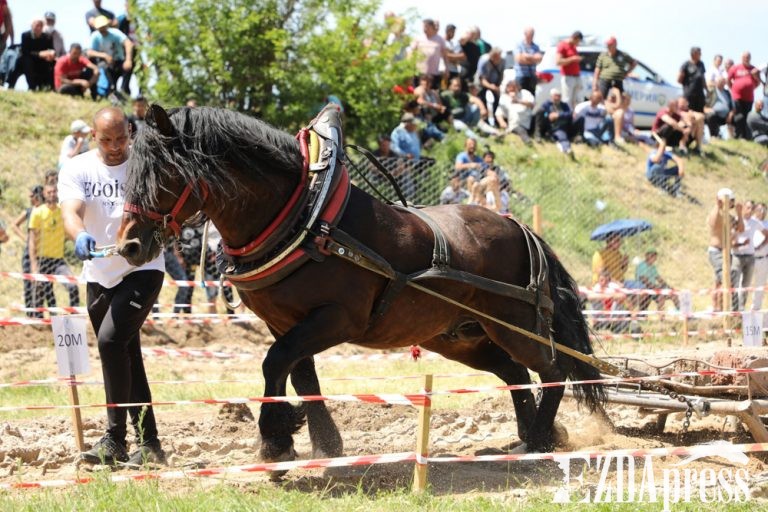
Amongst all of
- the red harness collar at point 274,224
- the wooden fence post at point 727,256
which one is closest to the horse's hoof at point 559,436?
the red harness collar at point 274,224

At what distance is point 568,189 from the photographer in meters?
16.1

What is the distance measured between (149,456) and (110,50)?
1124cm

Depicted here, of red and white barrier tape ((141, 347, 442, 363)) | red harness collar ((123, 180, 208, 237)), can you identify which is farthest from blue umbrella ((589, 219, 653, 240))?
red harness collar ((123, 180, 208, 237))

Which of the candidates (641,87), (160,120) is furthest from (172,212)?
(641,87)

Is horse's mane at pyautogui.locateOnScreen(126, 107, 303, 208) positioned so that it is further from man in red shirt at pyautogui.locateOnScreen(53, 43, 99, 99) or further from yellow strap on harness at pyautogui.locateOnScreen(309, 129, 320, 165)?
man in red shirt at pyautogui.locateOnScreen(53, 43, 99, 99)

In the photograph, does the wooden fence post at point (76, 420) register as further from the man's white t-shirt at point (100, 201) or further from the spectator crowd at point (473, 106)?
the spectator crowd at point (473, 106)

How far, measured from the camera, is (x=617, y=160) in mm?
19703

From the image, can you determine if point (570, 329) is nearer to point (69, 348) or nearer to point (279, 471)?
point (279, 471)

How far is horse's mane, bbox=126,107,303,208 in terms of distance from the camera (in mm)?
5199

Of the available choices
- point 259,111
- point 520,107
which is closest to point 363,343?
point 259,111

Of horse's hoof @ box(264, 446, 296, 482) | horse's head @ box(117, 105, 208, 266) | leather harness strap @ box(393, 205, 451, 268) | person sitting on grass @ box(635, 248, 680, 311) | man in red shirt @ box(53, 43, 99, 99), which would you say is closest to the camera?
horse's head @ box(117, 105, 208, 266)

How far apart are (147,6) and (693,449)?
1217 centimetres

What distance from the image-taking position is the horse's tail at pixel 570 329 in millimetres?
6840

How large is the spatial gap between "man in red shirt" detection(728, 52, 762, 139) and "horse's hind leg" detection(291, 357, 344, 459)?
18630mm
